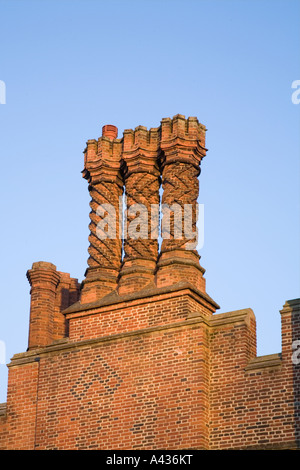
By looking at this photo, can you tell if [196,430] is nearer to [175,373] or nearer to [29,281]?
[175,373]

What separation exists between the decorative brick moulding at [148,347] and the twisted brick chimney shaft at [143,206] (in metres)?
0.03

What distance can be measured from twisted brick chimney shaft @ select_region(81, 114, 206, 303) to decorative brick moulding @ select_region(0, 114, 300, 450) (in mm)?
27

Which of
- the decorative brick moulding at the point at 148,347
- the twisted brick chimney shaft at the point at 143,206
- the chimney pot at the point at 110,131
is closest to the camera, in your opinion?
A: the decorative brick moulding at the point at 148,347

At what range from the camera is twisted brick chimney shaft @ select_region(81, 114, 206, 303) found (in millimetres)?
22047

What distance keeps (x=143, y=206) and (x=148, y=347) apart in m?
3.45

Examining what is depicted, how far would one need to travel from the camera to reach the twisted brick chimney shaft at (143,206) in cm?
2205

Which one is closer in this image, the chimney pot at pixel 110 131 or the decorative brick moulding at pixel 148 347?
the decorative brick moulding at pixel 148 347

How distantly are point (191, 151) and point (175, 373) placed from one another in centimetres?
528

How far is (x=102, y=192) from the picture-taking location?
23.4 metres

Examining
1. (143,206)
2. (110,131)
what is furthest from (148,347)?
(110,131)

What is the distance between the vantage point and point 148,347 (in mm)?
20906

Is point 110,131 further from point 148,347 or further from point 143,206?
point 148,347

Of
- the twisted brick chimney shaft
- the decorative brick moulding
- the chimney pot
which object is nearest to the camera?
the decorative brick moulding

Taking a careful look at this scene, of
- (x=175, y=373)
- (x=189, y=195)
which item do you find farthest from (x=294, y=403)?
(x=189, y=195)
